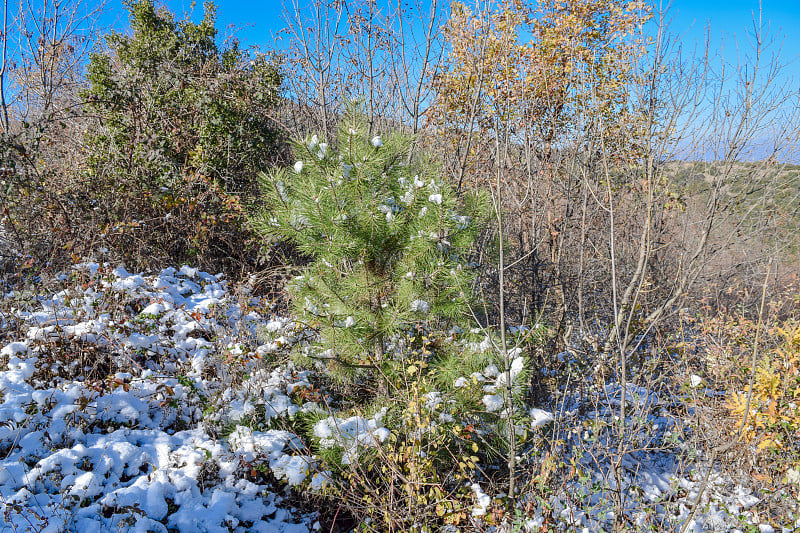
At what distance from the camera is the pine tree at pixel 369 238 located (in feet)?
9.16

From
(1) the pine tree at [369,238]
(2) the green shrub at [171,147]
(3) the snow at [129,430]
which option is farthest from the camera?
(2) the green shrub at [171,147]

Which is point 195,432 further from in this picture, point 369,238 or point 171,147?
point 171,147

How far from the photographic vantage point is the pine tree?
2.79m

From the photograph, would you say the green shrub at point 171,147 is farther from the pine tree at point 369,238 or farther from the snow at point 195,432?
the pine tree at point 369,238

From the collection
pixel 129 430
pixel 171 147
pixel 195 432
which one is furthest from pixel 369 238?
pixel 171 147

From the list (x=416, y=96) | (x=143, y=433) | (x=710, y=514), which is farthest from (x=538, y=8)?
(x=143, y=433)

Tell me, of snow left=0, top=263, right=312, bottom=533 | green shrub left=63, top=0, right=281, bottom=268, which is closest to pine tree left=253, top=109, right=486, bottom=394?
snow left=0, top=263, right=312, bottom=533

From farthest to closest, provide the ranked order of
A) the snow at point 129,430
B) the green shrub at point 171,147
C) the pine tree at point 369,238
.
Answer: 1. the green shrub at point 171,147
2. the pine tree at point 369,238
3. the snow at point 129,430

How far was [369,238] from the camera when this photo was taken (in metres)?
2.94

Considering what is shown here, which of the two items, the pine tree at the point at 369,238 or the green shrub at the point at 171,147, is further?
the green shrub at the point at 171,147

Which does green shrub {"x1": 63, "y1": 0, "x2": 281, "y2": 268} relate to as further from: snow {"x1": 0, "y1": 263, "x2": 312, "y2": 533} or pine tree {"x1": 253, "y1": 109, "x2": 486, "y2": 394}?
pine tree {"x1": 253, "y1": 109, "x2": 486, "y2": 394}

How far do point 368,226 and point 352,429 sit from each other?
1.32 m

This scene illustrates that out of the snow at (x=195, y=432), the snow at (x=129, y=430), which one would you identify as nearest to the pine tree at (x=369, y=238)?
the snow at (x=195, y=432)

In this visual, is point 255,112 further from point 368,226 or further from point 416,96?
point 368,226
